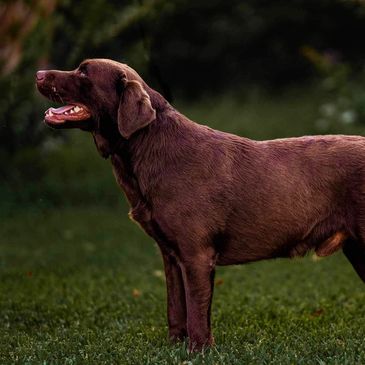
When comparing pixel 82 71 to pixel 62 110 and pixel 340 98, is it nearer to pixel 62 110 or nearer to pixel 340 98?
pixel 62 110

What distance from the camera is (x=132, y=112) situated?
5.06 meters

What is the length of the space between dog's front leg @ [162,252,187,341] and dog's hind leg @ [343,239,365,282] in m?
1.06

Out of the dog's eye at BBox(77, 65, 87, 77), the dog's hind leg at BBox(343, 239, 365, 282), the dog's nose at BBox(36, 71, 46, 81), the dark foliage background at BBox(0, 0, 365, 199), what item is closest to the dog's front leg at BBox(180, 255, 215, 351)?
the dog's hind leg at BBox(343, 239, 365, 282)

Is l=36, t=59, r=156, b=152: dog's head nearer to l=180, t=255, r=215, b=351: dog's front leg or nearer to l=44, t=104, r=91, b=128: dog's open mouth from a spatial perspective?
l=44, t=104, r=91, b=128: dog's open mouth

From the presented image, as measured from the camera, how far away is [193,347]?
16.8 feet

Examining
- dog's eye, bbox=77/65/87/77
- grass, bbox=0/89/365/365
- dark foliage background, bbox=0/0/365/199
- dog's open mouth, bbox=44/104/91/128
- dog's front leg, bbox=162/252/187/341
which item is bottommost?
dark foliage background, bbox=0/0/365/199

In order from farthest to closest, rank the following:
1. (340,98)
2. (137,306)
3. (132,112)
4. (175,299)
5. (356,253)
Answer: (340,98)
(137,306)
(356,253)
(175,299)
(132,112)

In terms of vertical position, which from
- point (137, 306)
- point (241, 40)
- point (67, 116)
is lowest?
point (241, 40)

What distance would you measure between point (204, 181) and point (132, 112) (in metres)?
0.57

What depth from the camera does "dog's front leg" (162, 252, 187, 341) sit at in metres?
5.44

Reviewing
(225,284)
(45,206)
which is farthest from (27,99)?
(225,284)

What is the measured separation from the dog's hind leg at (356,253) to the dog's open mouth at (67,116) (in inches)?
69.4

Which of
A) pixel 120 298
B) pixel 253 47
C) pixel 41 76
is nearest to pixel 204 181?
pixel 41 76

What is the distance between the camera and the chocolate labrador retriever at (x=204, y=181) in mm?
5082
